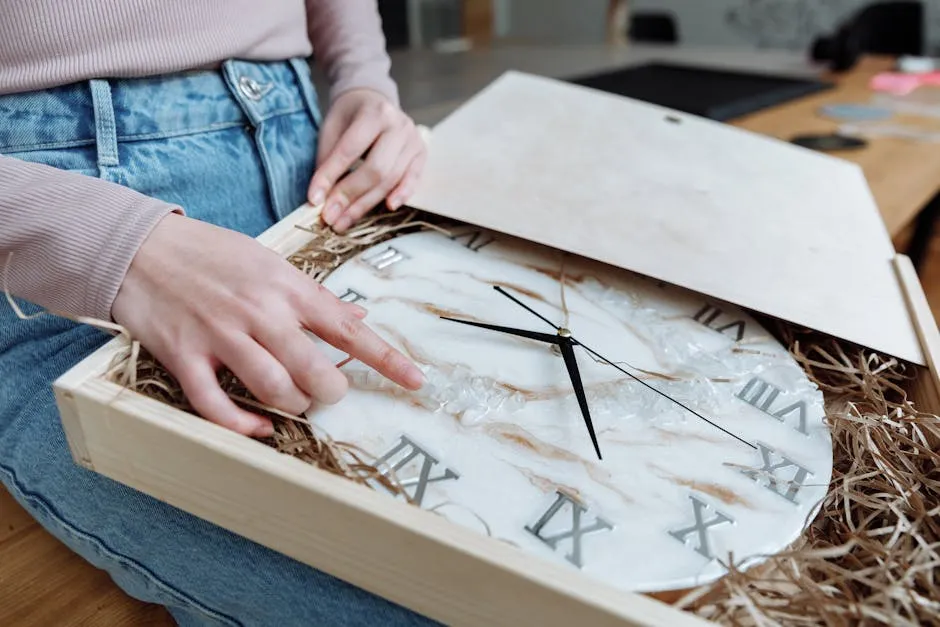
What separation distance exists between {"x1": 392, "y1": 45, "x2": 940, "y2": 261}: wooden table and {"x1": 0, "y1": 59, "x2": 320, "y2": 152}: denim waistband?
0.83m

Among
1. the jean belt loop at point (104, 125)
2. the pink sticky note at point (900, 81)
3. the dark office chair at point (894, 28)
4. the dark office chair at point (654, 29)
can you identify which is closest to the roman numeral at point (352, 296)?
the jean belt loop at point (104, 125)

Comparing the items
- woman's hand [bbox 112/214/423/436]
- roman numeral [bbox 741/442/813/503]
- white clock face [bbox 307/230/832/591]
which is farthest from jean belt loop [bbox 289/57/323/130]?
roman numeral [bbox 741/442/813/503]

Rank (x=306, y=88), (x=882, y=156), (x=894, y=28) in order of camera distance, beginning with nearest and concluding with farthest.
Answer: (x=306, y=88), (x=882, y=156), (x=894, y=28)

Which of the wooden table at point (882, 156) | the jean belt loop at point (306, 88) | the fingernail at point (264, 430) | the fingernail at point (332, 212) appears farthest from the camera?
the wooden table at point (882, 156)

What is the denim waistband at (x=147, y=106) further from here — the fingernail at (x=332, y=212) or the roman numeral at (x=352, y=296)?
the roman numeral at (x=352, y=296)

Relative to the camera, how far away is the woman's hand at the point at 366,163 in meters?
0.74

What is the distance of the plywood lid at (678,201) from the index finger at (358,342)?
21 cm

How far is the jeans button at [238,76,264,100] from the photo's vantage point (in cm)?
76

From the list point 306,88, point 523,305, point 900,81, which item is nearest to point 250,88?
point 306,88

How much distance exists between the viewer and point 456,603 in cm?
43

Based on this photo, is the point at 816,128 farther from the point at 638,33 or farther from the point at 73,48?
the point at 638,33

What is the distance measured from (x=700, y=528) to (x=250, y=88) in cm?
58

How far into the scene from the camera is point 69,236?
54 cm

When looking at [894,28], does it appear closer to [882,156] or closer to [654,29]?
[654,29]
